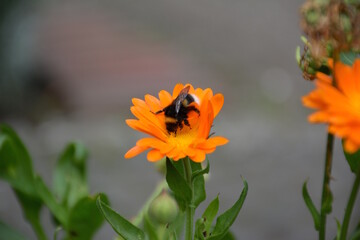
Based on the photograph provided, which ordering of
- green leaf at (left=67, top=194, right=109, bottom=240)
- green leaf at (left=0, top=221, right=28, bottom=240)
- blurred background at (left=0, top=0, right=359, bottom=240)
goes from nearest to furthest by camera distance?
green leaf at (left=67, top=194, right=109, bottom=240) < green leaf at (left=0, top=221, right=28, bottom=240) < blurred background at (left=0, top=0, right=359, bottom=240)

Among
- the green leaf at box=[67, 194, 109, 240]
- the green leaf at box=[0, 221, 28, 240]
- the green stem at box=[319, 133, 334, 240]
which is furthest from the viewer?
the green leaf at box=[0, 221, 28, 240]

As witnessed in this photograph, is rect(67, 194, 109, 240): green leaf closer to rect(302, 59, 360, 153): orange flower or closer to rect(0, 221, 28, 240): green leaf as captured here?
rect(0, 221, 28, 240): green leaf

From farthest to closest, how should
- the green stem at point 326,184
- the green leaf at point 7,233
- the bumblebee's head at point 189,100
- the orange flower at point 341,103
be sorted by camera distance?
the green leaf at point 7,233, the bumblebee's head at point 189,100, the green stem at point 326,184, the orange flower at point 341,103

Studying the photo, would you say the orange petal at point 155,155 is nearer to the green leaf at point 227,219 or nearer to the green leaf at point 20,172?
the green leaf at point 227,219

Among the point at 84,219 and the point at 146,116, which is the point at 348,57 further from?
the point at 84,219

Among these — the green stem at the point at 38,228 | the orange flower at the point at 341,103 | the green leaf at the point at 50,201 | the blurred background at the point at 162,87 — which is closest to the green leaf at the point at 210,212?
the orange flower at the point at 341,103

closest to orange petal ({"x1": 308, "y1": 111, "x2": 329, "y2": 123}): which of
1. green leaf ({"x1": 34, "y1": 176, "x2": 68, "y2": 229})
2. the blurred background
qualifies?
green leaf ({"x1": 34, "y1": 176, "x2": 68, "y2": 229})

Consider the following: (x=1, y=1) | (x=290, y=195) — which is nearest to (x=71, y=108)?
(x=1, y=1)
